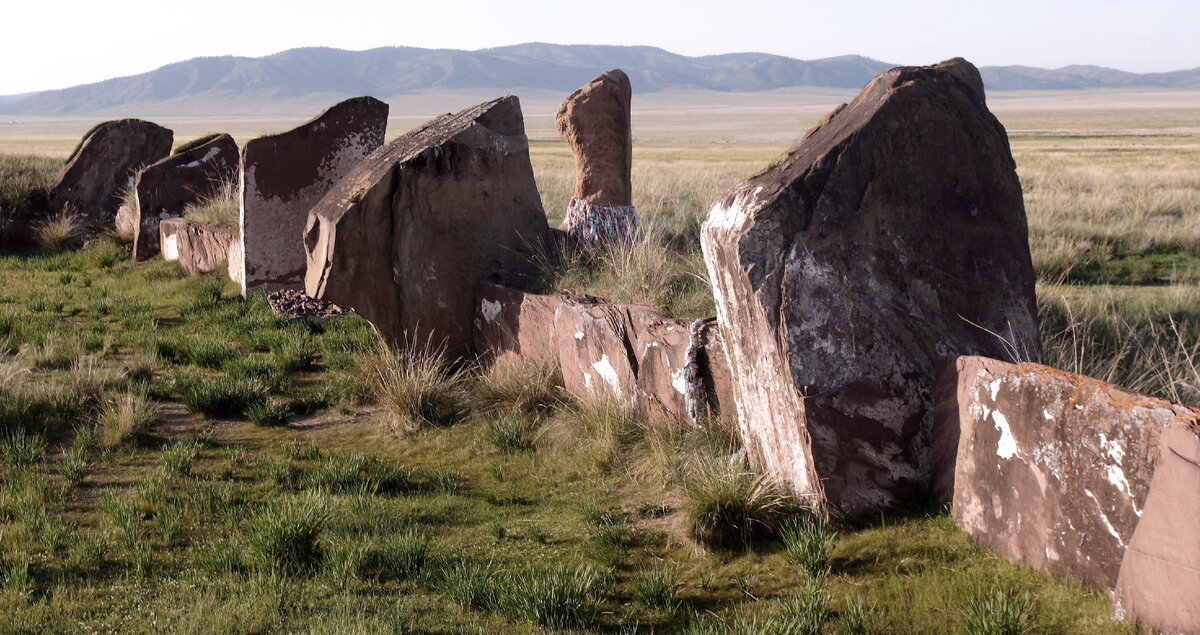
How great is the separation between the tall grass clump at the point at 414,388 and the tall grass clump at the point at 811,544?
2.69 meters

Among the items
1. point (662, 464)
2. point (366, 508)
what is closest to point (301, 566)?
point (366, 508)

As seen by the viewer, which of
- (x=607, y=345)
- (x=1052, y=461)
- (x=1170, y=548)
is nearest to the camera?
(x=1170, y=548)

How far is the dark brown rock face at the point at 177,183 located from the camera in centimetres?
1163

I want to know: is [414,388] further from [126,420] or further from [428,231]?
[126,420]

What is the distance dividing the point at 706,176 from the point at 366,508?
16.1 m

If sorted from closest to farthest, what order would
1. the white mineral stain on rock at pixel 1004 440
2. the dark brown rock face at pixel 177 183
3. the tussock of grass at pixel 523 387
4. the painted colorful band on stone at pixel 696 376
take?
the white mineral stain on rock at pixel 1004 440 < the painted colorful band on stone at pixel 696 376 < the tussock of grass at pixel 523 387 < the dark brown rock face at pixel 177 183

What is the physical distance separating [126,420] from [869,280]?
160 inches

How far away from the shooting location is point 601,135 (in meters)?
8.51

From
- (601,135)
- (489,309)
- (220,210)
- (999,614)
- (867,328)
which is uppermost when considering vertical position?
(601,135)

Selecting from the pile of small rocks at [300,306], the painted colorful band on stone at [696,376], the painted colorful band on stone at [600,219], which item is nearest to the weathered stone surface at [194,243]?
the pile of small rocks at [300,306]

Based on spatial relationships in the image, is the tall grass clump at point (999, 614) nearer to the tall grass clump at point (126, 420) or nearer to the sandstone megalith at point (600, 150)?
the tall grass clump at point (126, 420)

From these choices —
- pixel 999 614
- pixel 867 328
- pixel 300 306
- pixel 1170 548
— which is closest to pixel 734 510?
pixel 867 328

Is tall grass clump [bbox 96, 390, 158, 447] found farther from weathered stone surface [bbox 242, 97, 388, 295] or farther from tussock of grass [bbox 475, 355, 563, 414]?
weathered stone surface [bbox 242, 97, 388, 295]

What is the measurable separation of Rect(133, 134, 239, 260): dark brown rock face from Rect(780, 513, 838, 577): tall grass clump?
9.95 m
